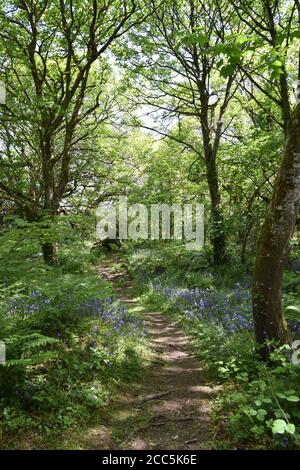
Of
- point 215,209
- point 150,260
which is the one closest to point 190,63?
point 215,209

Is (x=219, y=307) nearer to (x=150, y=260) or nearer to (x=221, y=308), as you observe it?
(x=221, y=308)

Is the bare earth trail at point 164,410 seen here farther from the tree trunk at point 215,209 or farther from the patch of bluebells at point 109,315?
the tree trunk at point 215,209

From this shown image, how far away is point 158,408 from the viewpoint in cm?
478

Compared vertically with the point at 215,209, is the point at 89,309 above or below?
below

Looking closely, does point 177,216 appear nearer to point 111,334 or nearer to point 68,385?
point 111,334

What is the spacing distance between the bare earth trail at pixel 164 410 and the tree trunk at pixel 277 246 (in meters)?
1.14

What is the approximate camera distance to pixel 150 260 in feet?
58.8

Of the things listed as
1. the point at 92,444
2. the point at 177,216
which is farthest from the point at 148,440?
the point at 177,216

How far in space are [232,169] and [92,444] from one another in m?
10.6

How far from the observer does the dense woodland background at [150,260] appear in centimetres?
411

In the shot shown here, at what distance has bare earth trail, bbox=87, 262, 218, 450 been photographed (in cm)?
398

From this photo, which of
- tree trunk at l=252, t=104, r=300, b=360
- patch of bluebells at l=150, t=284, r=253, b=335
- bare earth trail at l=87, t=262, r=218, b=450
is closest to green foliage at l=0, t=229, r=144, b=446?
bare earth trail at l=87, t=262, r=218, b=450

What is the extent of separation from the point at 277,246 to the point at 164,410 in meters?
2.53

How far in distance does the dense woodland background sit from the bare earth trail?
18 cm
